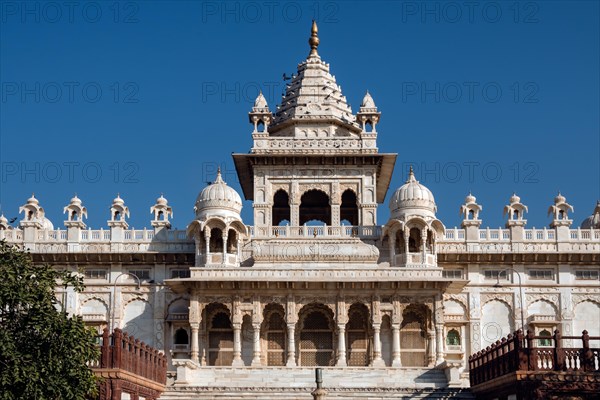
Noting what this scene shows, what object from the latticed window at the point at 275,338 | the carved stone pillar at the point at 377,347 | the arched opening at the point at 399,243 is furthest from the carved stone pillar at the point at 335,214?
the carved stone pillar at the point at 377,347

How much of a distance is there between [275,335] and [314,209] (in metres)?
13.6

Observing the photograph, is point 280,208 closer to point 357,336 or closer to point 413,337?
point 357,336

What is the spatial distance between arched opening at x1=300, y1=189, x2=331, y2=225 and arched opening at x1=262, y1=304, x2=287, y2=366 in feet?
38.7

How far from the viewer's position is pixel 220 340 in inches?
2168

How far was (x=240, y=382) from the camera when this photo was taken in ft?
153

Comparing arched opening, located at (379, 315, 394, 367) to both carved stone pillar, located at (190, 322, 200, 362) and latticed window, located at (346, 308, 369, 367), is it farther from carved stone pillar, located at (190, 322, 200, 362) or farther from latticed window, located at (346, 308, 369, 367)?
carved stone pillar, located at (190, 322, 200, 362)

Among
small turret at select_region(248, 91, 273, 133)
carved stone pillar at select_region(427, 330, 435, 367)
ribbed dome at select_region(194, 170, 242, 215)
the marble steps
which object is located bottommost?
the marble steps

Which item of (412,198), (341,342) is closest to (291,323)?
(341,342)

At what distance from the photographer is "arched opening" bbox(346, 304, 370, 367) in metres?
54.5

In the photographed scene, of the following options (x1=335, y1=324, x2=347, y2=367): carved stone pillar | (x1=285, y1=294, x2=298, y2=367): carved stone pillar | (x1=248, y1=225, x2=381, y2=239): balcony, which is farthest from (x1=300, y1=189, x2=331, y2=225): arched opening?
(x1=335, y1=324, x2=347, y2=367): carved stone pillar

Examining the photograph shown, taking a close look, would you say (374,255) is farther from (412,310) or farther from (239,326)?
(239,326)

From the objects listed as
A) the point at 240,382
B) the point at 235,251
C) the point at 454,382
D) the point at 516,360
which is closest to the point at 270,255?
the point at 235,251

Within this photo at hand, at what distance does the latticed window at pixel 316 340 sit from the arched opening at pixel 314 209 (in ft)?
37.6

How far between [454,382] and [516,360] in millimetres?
9659
